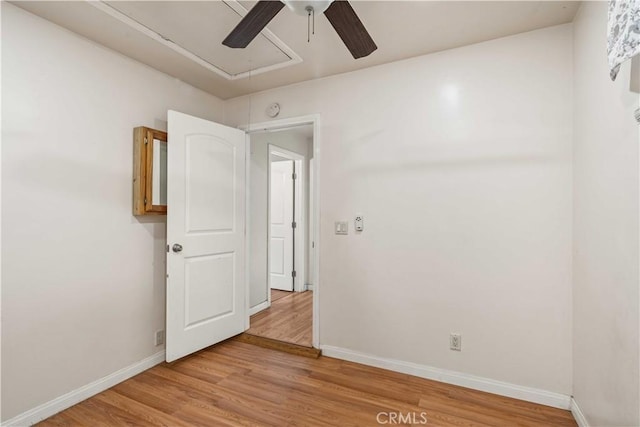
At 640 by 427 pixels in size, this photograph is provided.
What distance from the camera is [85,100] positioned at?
210cm

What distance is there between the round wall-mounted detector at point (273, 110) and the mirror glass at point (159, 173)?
99cm

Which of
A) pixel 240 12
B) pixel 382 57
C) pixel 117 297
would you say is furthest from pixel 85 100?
pixel 382 57

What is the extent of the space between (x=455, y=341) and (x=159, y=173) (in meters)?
2.68

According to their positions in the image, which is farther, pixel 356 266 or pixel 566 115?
pixel 356 266

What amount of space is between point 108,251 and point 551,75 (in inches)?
130

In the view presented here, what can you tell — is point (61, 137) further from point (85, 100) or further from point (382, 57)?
point (382, 57)

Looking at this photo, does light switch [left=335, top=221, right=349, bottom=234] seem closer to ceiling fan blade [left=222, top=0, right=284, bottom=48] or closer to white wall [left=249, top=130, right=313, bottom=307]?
white wall [left=249, top=130, right=313, bottom=307]

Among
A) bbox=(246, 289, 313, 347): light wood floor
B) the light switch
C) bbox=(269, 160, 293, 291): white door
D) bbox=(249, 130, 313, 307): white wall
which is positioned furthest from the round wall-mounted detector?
bbox=(246, 289, 313, 347): light wood floor

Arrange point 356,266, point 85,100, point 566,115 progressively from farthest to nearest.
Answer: point 356,266 < point 85,100 < point 566,115

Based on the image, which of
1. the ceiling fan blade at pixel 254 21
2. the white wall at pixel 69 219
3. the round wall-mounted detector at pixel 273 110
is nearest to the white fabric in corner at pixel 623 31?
the ceiling fan blade at pixel 254 21

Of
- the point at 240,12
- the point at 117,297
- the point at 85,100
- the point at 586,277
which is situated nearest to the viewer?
the point at 586,277

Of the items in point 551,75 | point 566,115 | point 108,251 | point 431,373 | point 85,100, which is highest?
point 551,75

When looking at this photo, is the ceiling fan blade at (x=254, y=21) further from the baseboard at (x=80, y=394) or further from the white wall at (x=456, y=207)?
the baseboard at (x=80, y=394)

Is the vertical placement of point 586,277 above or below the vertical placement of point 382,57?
below
